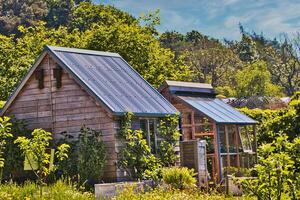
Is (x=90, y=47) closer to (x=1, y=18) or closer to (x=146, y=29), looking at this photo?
(x=146, y=29)

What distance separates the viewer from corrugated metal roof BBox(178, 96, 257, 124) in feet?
80.8

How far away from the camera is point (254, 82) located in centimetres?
6962

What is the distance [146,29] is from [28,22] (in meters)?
45.8

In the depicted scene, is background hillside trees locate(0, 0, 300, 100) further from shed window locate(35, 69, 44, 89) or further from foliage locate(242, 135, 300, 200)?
foliage locate(242, 135, 300, 200)

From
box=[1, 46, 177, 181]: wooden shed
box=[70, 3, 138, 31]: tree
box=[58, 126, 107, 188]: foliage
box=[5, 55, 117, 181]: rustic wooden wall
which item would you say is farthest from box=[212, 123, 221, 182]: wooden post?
box=[70, 3, 138, 31]: tree

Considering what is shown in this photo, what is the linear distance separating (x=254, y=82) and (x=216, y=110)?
44.9 meters

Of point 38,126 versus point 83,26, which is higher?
point 83,26

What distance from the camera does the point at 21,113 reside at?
73.3 ft

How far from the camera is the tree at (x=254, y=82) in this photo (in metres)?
68.5

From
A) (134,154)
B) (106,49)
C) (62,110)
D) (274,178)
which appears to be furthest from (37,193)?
(106,49)

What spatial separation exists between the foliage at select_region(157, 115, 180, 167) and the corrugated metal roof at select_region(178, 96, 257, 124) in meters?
2.10

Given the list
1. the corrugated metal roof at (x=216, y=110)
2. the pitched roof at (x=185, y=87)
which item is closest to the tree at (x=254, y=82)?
the pitched roof at (x=185, y=87)

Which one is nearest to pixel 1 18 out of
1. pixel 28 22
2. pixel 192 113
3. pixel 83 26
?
pixel 28 22

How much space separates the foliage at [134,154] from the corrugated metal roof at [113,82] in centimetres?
64
